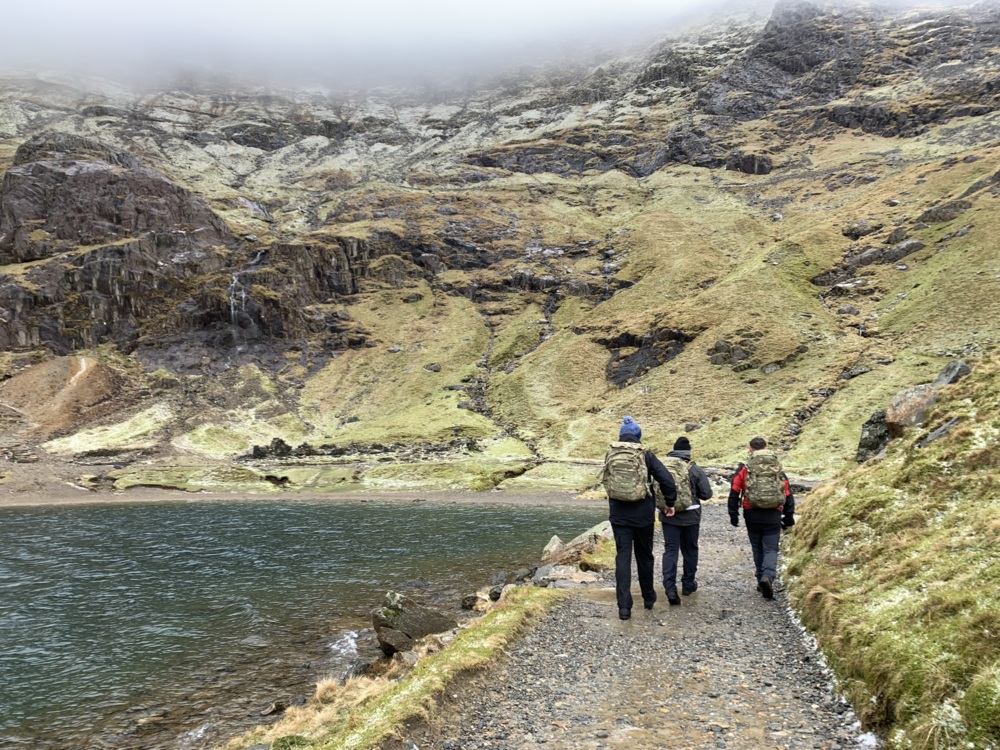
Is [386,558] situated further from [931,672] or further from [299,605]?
[931,672]

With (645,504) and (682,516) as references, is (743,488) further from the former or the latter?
(645,504)

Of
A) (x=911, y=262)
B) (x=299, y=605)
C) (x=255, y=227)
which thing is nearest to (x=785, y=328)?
(x=911, y=262)

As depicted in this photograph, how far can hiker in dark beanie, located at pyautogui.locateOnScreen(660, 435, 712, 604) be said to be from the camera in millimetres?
14672

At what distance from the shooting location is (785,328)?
339 feet

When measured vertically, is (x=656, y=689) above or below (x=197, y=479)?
above

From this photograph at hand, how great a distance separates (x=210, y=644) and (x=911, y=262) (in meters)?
126

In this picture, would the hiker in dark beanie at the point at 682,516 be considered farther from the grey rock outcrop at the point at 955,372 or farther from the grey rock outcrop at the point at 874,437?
the grey rock outcrop at the point at 874,437

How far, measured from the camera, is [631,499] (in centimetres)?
1334

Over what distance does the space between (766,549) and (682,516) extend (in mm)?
2249

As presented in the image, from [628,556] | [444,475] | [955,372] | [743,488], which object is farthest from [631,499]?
[444,475]

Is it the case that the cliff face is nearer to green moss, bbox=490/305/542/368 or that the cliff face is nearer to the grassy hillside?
green moss, bbox=490/305/542/368

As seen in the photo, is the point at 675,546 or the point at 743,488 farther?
the point at 675,546

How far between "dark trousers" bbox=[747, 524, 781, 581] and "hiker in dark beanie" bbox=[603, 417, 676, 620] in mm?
2465

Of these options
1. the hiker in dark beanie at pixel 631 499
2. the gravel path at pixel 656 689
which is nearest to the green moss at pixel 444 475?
the hiker in dark beanie at pixel 631 499
